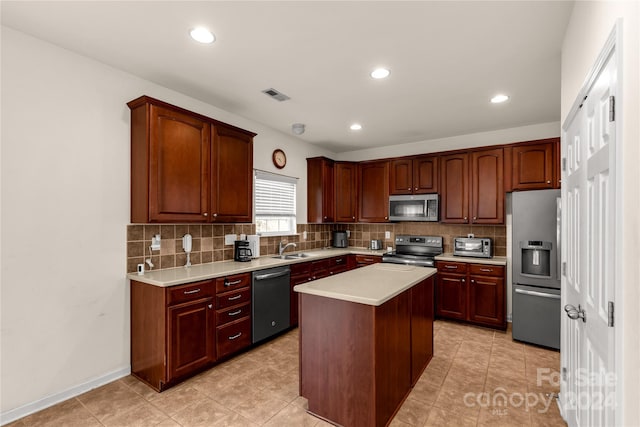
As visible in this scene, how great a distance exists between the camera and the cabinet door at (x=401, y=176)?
479 centimetres

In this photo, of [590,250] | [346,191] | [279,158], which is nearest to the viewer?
[590,250]

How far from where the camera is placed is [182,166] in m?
2.86

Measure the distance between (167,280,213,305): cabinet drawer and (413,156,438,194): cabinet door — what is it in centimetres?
328

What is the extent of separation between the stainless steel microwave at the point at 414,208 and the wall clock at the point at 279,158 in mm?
1775

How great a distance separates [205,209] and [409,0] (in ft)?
7.89

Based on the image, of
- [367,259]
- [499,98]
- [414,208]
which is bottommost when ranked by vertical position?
[367,259]

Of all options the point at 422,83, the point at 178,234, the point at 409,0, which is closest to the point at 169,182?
the point at 178,234

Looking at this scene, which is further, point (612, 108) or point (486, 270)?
point (486, 270)

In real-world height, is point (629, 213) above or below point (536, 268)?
above

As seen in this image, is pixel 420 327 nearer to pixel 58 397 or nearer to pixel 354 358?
pixel 354 358

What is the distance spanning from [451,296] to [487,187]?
154 centimetres

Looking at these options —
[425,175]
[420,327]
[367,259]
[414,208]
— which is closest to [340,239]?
[367,259]

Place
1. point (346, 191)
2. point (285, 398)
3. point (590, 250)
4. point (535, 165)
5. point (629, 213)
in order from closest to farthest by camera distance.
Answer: point (629, 213) → point (590, 250) → point (285, 398) → point (535, 165) → point (346, 191)

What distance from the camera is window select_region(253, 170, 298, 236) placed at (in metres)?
4.27
